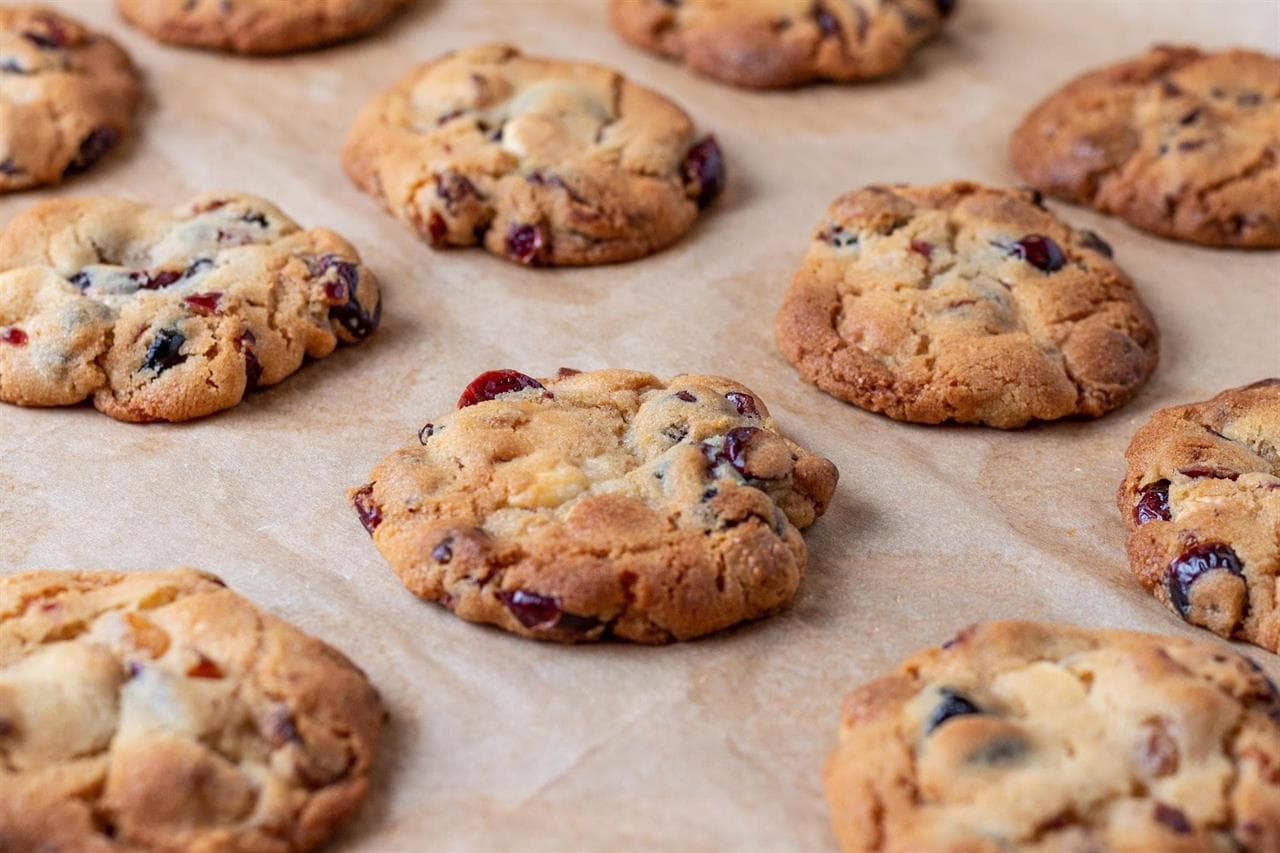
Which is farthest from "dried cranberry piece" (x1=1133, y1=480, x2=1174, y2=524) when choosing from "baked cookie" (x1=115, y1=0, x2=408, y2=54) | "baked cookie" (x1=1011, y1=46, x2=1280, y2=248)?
"baked cookie" (x1=115, y1=0, x2=408, y2=54)

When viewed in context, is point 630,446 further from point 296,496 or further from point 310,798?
point 310,798

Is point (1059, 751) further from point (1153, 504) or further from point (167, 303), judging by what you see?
point (167, 303)

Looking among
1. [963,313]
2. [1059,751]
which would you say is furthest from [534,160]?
[1059,751]

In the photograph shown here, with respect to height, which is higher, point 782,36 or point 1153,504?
point 782,36

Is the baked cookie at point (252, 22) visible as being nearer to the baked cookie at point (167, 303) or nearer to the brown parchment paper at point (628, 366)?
the brown parchment paper at point (628, 366)

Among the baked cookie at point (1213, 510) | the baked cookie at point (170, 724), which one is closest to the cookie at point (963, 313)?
→ the baked cookie at point (1213, 510)

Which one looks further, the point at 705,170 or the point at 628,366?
the point at 705,170
